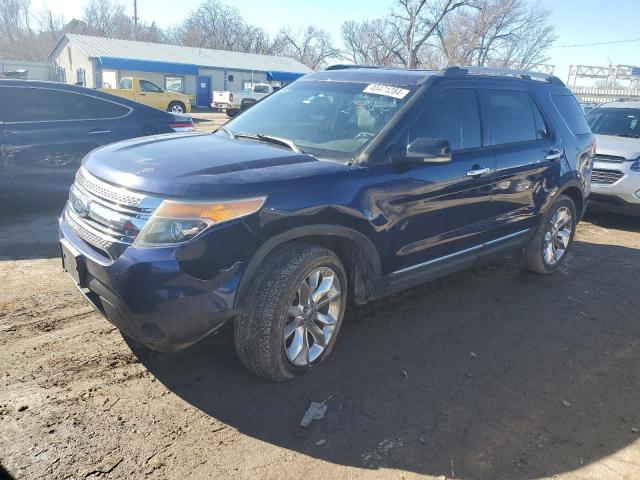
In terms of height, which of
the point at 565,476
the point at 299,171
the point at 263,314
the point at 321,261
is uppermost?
the point at 299,171

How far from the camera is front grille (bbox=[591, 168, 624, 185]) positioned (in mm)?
7477

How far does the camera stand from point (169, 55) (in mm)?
40188

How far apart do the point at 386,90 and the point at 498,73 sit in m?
1.43

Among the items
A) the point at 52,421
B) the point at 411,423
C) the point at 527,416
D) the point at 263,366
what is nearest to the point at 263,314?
the point at 263,366

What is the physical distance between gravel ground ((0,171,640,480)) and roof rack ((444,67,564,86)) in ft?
6.40

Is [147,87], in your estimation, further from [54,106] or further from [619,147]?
[619,147]

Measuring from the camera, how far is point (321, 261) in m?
3.09

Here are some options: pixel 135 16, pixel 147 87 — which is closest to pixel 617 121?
pixel 147 87

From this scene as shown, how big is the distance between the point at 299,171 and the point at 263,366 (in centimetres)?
117

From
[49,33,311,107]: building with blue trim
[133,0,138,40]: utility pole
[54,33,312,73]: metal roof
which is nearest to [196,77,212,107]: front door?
[49,33,311,107]: building with blue trim

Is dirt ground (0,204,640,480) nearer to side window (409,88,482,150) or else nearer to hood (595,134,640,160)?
side window (409,88,482,150)

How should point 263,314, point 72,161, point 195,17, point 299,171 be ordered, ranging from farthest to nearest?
point 195,17, point 72,161, point 299,171, point 263,314

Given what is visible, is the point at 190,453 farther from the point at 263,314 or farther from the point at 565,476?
the point at 565,476

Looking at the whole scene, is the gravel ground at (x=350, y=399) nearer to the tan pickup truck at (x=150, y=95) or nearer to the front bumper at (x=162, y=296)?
the front bumper at (x=162, y=296)
